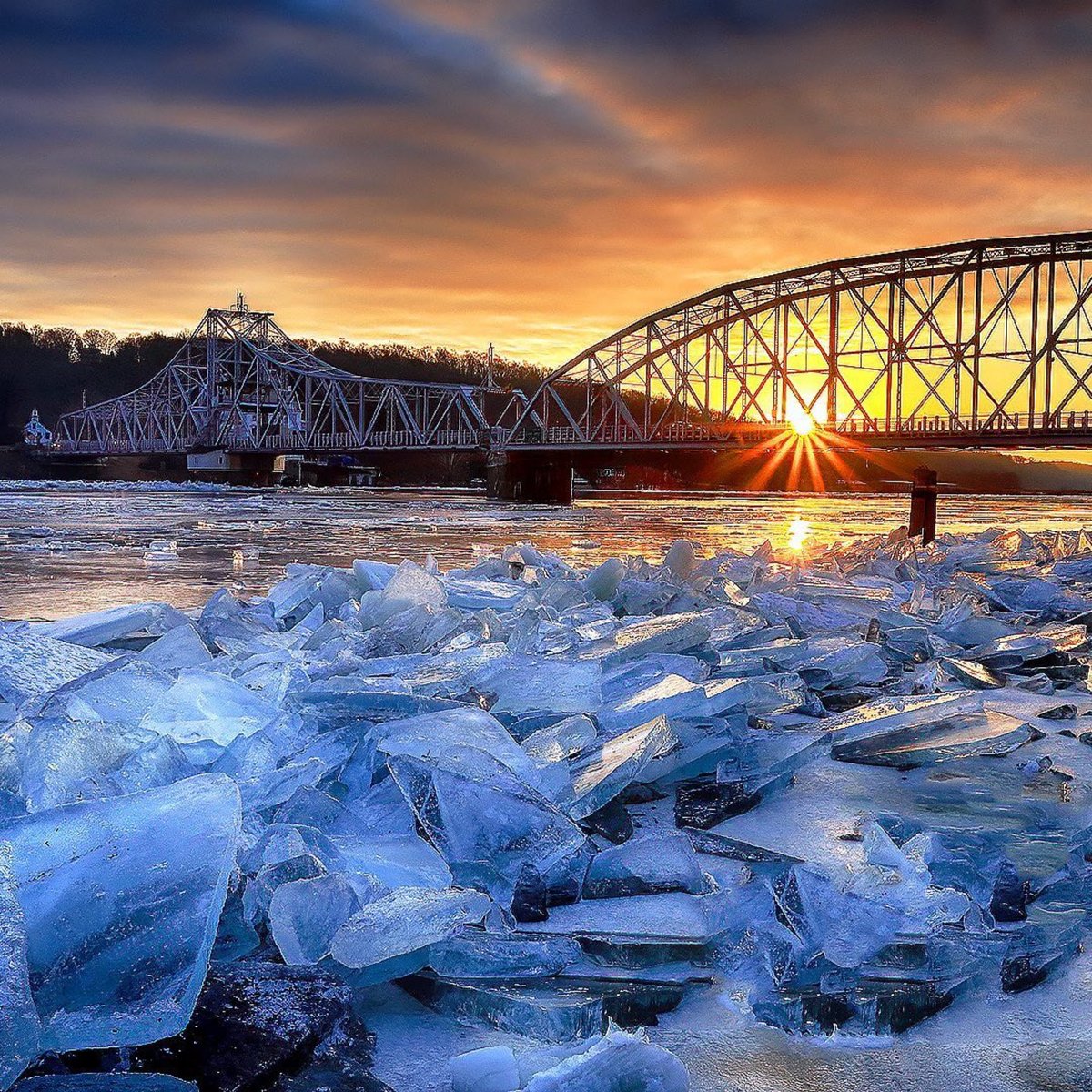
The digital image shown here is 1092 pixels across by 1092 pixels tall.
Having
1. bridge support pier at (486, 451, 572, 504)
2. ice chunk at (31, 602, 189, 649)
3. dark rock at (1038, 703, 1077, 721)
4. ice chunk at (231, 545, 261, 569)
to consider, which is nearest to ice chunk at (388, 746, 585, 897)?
dark rock at (1038, 703, 1077, 721)

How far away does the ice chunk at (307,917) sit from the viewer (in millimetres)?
1316

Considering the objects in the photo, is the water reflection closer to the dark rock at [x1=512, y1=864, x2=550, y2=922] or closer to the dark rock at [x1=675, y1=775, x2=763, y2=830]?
the dark rock at [x1=675, y1=775, x2=763, y2=830]

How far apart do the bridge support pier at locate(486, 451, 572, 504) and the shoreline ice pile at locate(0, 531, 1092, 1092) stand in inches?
1826

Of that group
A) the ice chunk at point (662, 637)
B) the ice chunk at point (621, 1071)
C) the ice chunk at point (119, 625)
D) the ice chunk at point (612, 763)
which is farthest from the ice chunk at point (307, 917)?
the ice chunk at point (119, 625)

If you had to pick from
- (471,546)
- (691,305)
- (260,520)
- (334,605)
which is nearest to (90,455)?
(691,305)

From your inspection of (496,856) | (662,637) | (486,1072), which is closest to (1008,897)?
(496,856)

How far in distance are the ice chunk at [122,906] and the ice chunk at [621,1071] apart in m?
0.41

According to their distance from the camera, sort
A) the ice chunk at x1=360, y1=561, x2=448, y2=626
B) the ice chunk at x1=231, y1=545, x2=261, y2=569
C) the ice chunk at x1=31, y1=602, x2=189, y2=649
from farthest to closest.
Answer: the ice chunk at x1=231, y1=545, x2=261, y2=569 < the ice chunk at x1=360, y1=561, x2=448, y2=626 < the ice chunk at x1=31, y1=602, x2=189, y2=649

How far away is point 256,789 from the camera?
1.76m

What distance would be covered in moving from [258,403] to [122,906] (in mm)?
92033

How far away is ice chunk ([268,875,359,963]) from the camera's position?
1.32 m

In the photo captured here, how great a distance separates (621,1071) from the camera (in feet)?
3.50

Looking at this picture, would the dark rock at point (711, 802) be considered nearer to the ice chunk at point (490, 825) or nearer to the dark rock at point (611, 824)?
the dark rock at point (611, 824)

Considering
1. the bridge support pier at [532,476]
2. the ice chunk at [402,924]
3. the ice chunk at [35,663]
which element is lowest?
the ice chunk at [402,924]
